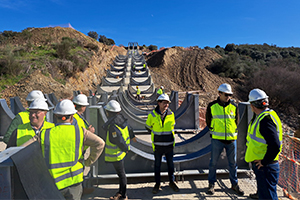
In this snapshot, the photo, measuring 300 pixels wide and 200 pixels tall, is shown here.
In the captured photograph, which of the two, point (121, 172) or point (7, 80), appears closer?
point (121, 172)

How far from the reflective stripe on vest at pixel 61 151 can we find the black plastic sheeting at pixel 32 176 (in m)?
0.13

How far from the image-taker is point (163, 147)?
3.52 meters

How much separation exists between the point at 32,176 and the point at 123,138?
154 cm

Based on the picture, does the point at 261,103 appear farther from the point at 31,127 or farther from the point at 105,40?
the point at 105,40

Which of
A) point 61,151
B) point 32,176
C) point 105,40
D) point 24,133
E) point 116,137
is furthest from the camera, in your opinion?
point 105,40

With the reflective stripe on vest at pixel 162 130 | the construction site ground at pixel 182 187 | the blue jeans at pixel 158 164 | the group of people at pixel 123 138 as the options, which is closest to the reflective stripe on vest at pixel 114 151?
the group of people at pixel 123 138

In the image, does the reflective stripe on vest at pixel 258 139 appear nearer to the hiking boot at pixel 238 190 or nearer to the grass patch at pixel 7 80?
the hiking boot at pixel 238 190

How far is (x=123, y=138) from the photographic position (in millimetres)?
3121

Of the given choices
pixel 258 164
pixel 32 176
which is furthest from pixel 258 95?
pixel 32 176

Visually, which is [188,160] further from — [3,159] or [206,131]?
[3,159]

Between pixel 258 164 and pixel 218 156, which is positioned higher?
pixel 258 164

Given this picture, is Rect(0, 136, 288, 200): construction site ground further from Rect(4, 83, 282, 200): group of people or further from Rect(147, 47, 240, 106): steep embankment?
Rect(147, 47, 240, 106): steep embankment

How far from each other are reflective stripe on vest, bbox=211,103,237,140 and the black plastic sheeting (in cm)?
265

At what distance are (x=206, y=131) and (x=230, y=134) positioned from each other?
1376mm
